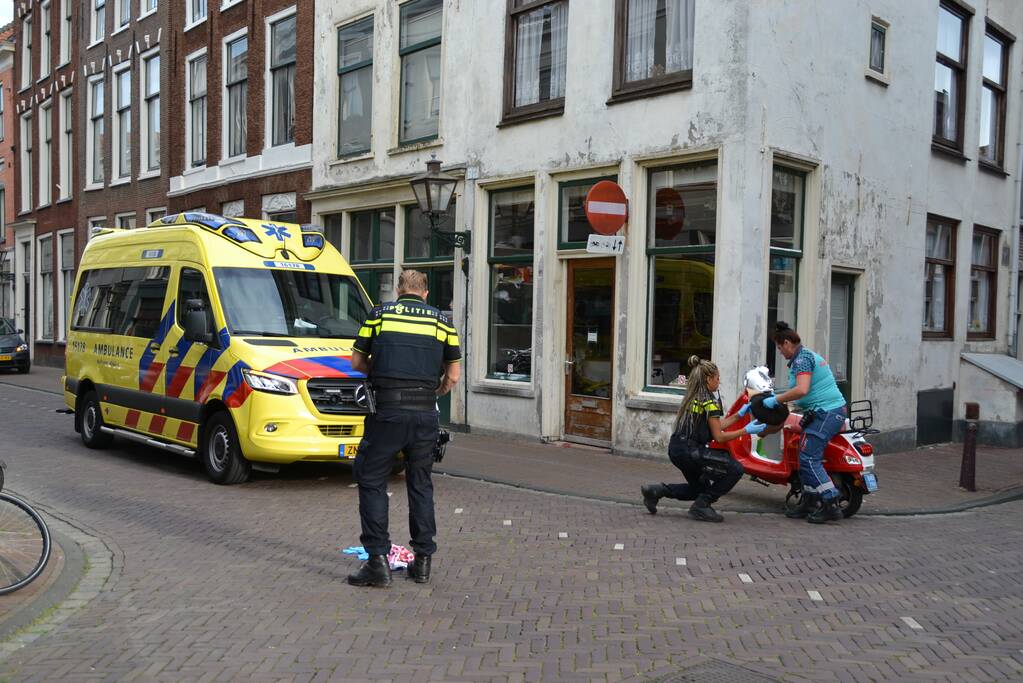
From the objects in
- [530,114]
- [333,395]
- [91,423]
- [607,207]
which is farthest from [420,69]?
[333,395]

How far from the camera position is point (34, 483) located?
951 centimetres

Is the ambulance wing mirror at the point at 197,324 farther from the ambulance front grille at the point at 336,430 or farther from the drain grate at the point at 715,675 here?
the drain grate at the point at 715,675

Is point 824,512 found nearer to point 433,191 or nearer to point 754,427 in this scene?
point 754,427

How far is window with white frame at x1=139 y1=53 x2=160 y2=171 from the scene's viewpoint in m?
23.8

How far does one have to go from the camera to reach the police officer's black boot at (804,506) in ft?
27.5

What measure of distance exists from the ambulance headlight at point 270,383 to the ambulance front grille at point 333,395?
168 mm

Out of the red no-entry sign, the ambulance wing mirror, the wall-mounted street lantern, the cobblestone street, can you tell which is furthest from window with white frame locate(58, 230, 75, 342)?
the red no-entry sign

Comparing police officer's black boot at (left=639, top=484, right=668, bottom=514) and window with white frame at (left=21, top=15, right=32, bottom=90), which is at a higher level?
window with white frame at (left=21, top=15, right=32, bottom=90)

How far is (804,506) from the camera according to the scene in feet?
27.7

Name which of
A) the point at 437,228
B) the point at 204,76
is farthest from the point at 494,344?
the point at 204,76

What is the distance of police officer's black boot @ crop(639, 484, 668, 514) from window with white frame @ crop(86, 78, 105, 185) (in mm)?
22694

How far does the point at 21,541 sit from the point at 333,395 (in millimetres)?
3804

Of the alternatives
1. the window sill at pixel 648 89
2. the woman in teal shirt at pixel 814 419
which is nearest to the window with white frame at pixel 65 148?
the window sill at pixel 648 89

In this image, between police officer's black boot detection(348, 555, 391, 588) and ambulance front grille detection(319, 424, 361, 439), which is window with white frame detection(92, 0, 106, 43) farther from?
police officer's black boot detection(348, 555, 391, 588)
